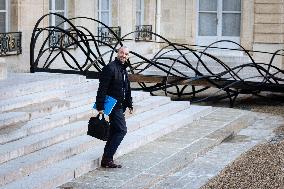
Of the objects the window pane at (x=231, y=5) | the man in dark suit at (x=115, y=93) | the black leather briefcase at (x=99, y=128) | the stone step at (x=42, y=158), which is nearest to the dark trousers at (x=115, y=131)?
the man in dark suit at (x=115, y=93)

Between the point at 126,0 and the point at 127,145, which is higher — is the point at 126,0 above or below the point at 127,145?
above

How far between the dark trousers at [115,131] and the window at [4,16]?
5614 mm

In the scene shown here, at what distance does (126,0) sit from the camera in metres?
18.8

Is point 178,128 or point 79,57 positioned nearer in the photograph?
point 178,128

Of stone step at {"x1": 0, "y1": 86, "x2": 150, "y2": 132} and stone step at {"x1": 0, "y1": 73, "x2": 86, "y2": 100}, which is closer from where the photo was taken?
stone step at {"x1": 0, "y1": 86, "x2": 150, "y2": 132}

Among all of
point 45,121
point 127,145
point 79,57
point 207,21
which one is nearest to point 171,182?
point 127,145

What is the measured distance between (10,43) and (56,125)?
406 cm

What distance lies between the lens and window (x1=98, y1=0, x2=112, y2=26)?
17798mm

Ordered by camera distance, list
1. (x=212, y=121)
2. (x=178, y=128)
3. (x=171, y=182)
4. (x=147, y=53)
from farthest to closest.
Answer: (x=147, y=53) → (x=212, y=121) → (x=178, y=128) → (x=171, y=182)

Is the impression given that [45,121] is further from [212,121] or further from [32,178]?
[212,121]

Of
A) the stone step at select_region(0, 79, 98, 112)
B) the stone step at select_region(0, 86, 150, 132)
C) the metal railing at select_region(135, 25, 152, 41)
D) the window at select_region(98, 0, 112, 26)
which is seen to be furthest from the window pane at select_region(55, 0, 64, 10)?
the metal railing at select_region(135, 25, 152, 41)

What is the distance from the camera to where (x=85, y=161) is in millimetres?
8648

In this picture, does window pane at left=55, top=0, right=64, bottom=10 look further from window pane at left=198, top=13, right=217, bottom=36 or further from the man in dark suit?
the man in dark suit

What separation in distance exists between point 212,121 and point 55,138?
3.99m
